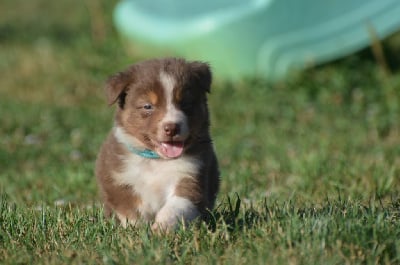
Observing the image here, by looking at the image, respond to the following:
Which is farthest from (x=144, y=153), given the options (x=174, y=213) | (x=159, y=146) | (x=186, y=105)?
(x=174, y=213)

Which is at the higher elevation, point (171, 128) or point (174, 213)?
point (171, 128)

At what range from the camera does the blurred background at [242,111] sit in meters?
7.68

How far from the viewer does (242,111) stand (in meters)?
11.5

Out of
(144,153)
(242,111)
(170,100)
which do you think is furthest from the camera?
(242,111)

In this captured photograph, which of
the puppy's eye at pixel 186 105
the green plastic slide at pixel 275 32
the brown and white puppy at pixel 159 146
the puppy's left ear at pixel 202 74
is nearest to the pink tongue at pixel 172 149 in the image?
the brown and white puppy at pixel 159 146

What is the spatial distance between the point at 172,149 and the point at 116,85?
1.74ft

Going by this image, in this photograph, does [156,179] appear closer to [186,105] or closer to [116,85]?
[186,105]

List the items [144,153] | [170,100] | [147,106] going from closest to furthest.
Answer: [170,100], [147,106], [144,153]

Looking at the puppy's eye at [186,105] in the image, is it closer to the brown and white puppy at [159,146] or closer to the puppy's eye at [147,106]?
the brown and white puppy at [159,146]

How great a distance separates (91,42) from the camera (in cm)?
1605

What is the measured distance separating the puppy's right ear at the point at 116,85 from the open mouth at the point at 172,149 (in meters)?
0.42

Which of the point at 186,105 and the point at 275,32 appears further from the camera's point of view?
the point at 275,32

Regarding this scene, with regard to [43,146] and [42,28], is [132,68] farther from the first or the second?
[42,28]

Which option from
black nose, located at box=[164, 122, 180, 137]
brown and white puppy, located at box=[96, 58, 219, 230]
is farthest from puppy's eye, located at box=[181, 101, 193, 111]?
black nose, located at box=[164, 122, 180, 137]
